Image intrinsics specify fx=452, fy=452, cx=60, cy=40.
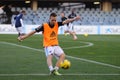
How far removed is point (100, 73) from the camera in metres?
13.4

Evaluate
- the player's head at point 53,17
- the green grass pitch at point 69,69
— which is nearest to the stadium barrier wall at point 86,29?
the green grass pitch at point 69,69

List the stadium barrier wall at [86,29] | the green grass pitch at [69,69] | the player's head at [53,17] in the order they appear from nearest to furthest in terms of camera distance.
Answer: the green grass pitch at [69,69], the player's head at [53,17], the stadium barrier wall at [86,29]

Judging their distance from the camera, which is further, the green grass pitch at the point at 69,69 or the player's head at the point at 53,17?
the player's head at the point at 53,17

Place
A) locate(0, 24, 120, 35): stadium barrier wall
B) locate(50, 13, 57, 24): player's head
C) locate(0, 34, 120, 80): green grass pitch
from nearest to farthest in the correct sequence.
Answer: locate(0, 34, 120, 80): green grass pitch, locate(50, 13, 57, 24): player's head, locate(0, 24, 120, 35): stadium barrier wall

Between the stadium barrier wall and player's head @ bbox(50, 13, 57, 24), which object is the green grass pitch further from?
the stadium barrier wall

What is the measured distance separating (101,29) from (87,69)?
3089 cm

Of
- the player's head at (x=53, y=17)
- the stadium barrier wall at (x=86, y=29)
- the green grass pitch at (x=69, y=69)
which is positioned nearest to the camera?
the green grass pitch at (x=69, y=69)

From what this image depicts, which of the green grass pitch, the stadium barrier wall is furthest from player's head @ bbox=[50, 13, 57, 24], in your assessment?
the stadium barrier wall

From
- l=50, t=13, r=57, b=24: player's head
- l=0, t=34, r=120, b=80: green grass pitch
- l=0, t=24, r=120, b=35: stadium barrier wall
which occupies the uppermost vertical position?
l=50, t=13, r=57, b=24: player's head

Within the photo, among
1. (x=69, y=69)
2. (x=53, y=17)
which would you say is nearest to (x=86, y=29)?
(x=69, y=69)

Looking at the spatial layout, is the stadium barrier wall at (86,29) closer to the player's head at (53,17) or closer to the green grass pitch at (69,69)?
the green grass pitch at (69,69)

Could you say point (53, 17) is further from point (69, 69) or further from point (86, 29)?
point (86, 29)

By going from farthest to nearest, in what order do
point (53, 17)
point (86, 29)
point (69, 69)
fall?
A: point (86, 29)
point (69, 69)
point (53, 17)

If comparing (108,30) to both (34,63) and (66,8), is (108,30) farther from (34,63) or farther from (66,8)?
(34,63)
